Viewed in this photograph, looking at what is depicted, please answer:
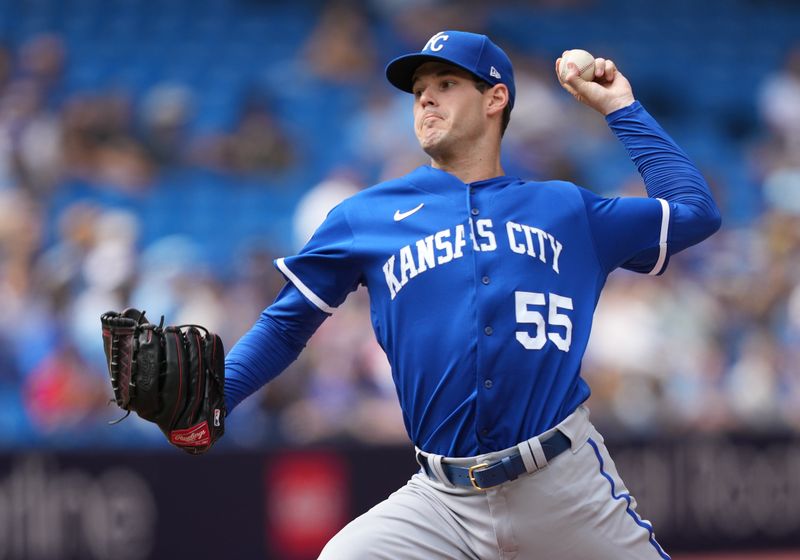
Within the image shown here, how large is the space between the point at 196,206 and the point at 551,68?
3531 millimetres

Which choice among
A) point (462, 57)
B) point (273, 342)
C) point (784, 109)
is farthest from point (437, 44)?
point (784, 109)

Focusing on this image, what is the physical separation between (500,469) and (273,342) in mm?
781

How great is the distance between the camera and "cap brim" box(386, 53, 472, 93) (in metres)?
3.83

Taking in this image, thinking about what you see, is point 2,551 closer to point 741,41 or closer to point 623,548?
point 623,548

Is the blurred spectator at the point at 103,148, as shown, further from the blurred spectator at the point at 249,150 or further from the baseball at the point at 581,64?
the baseball at the point at 581,64

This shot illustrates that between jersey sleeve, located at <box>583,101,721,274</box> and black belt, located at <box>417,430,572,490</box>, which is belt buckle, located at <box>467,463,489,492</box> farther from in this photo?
jersey sleeve, located at <box>583,101,721,274</box>

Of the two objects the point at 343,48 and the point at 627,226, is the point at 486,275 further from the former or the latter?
the point at 343,48

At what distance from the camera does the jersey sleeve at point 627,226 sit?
3.75m

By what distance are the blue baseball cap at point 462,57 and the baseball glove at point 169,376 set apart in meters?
1.04

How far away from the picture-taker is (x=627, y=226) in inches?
148

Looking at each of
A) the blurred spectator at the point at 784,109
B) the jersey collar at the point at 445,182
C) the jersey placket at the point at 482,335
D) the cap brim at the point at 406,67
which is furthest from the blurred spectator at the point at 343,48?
the jersey placket at the point at 482,335

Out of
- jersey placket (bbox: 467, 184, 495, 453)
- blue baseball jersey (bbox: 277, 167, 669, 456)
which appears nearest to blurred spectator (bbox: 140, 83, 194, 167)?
blue baseball jersey (bbox: 277, 167, 669, 456)

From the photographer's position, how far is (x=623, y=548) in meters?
3.53

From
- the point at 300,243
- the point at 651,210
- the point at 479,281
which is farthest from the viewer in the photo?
the point at 300,243
